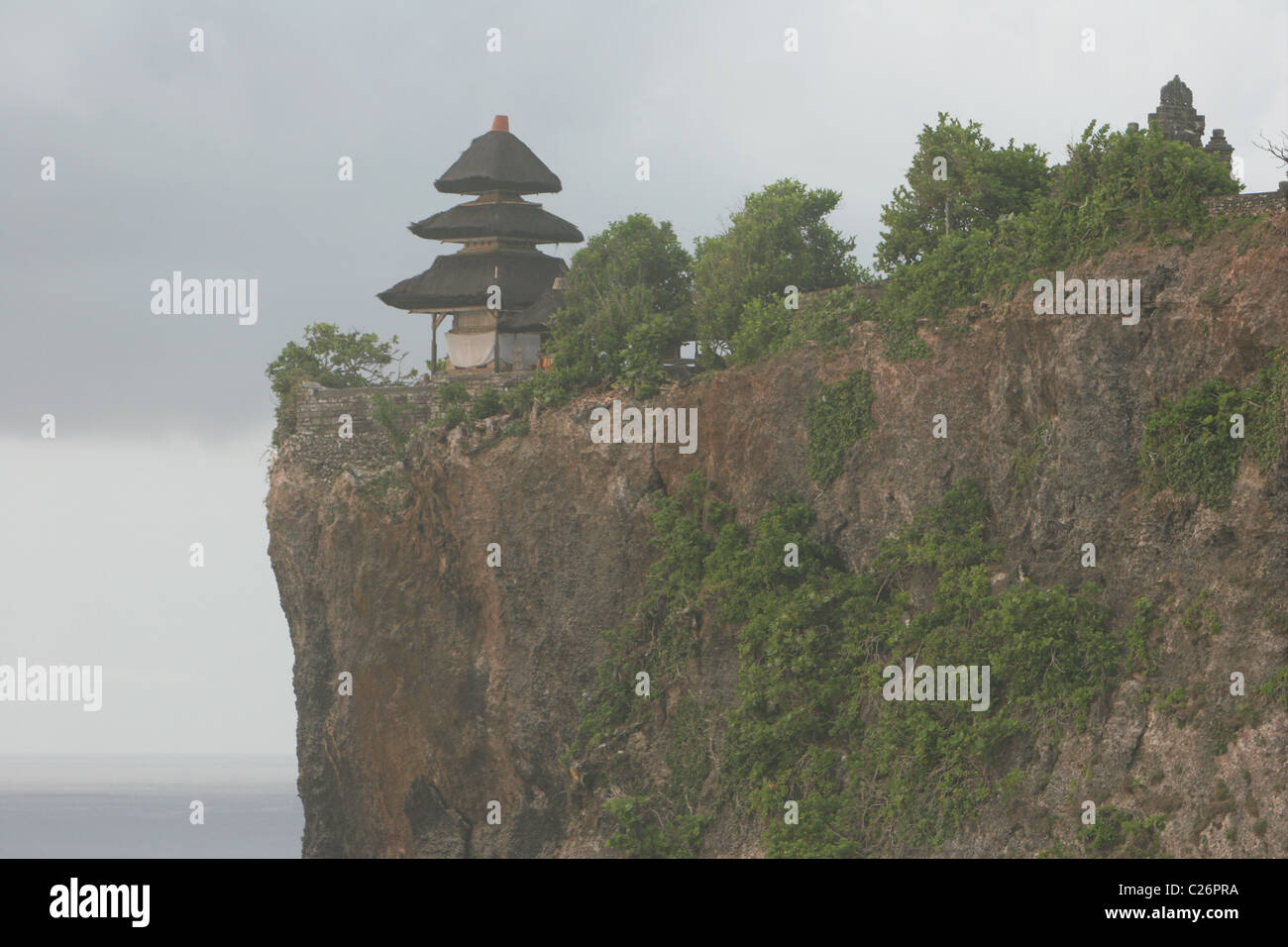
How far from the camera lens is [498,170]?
5069cm

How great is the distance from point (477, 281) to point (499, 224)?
1.62 meters

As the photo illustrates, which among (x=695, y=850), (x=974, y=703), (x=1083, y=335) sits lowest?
(x=695, y=850)

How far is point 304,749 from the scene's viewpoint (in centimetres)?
5181

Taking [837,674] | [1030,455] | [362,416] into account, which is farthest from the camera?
[362,416]

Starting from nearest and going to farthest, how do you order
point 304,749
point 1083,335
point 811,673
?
point 1083,335 → point 811,673 → point 304,749

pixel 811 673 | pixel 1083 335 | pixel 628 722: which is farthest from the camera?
pixel 628 722

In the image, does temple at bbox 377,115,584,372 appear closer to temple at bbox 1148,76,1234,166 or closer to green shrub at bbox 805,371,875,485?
green shrub at bbox 805,371,875,485

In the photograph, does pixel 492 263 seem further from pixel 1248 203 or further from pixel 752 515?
pixel 1248 203

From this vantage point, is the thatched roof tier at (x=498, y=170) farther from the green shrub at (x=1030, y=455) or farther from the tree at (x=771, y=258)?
the green shrub at (x=1030, y=455)

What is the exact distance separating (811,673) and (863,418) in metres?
5.60

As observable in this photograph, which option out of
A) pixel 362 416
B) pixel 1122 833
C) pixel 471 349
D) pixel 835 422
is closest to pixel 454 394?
pixel 471 349

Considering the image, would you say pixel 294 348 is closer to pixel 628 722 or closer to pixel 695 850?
pixel 628 722

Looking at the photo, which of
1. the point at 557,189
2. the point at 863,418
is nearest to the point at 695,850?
the point at 863,418

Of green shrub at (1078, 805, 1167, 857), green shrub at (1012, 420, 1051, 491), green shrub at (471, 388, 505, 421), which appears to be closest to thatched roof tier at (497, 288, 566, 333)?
green shrub at (471, 388, 505, 421)
